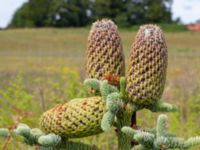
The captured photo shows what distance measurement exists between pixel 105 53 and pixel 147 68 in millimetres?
195

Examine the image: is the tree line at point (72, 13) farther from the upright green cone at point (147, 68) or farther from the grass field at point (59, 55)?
the upright green cone at point (147, 68)

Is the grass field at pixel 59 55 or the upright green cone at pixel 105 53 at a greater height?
the upright green cone at pixel 105 53

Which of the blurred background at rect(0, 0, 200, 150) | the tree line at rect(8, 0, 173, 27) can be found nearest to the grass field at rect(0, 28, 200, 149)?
the blurred background at rect(0, 0, 200, 150)

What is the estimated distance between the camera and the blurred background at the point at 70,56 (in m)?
7.16

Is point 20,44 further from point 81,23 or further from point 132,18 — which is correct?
point 81,23

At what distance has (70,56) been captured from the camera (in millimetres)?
38969

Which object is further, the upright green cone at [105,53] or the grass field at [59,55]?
the grass field at [59,55]

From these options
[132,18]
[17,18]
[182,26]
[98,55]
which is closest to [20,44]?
[132,18]

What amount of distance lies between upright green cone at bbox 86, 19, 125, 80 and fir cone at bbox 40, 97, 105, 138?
0.12 m

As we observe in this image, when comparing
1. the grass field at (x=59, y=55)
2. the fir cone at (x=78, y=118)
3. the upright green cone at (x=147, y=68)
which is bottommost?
the grass field at (x=59, y=55)

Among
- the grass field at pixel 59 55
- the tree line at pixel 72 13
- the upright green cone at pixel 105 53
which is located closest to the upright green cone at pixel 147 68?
the upright green cone at pixel 105 53

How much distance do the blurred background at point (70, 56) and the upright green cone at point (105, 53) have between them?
3.18 m

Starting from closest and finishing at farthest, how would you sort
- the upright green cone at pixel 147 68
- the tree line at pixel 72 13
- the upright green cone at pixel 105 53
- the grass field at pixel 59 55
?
the upright green cone at pixel 147 68 < the upright green cone at pixel 105 53 < the grass field at pixel 59 55 < the tree line at pixel 72 13

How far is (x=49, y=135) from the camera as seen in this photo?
8.14 ft
